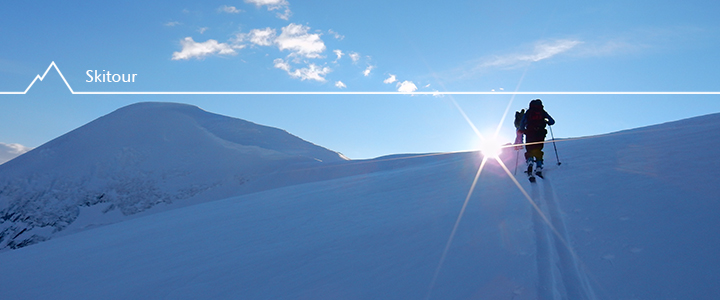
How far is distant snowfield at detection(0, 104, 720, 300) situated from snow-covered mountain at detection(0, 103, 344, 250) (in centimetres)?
3046

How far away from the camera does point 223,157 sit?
48594 millimetres

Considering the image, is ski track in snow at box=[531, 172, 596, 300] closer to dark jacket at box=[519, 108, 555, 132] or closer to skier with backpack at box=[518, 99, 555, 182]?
skier with backpack at box=[518, 99, 555, 182]

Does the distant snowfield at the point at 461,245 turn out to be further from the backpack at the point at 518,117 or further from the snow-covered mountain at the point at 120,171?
the snow-covered mountain at the point at 120,171

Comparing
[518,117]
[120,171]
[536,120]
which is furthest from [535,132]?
[120,171]

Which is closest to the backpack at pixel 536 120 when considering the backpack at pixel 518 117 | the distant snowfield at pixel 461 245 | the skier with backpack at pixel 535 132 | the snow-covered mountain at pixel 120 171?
the skier with backpack at pixel 535 132

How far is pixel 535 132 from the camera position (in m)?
10.8

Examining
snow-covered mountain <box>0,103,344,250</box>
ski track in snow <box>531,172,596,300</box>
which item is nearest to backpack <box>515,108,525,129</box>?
ski track in snow <box>531,172,596,300</box>

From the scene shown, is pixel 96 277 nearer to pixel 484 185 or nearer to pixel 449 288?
pixel 449 288

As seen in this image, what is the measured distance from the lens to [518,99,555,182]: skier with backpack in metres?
10.4

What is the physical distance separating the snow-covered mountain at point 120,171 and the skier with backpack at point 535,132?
110 ft

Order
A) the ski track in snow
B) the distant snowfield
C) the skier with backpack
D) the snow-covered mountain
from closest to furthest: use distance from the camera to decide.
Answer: the ski track in snow, the distant snowfield, the skier with backpack, the snow-covered mountain

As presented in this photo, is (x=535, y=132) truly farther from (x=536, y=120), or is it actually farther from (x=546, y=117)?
(x=546, y=117)

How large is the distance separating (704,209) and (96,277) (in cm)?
1123

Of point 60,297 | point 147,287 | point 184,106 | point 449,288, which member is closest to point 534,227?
point 449,288
